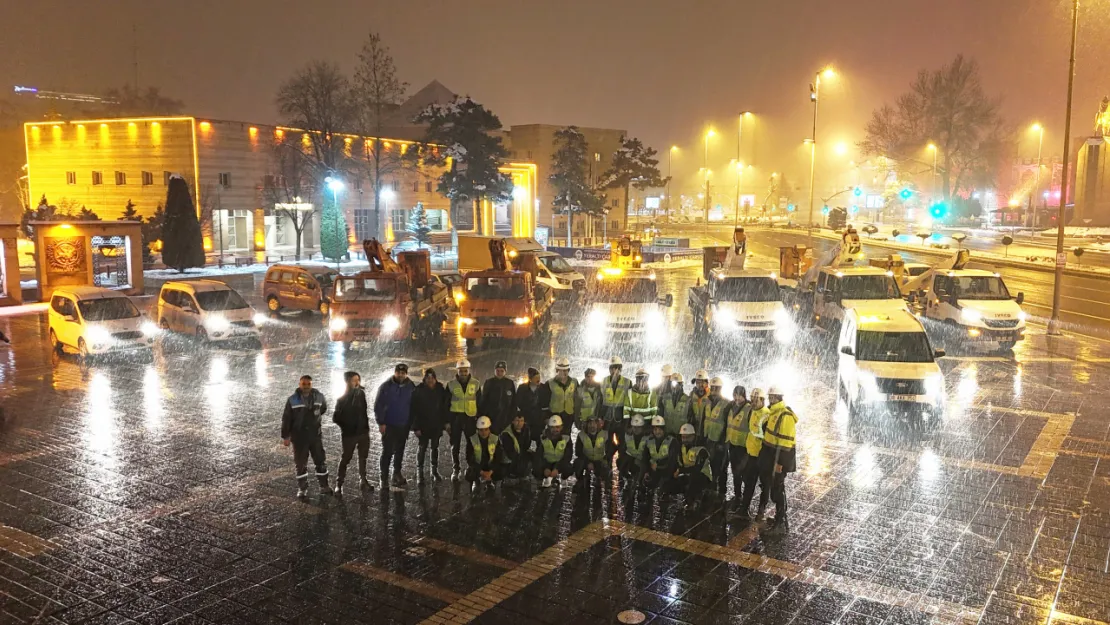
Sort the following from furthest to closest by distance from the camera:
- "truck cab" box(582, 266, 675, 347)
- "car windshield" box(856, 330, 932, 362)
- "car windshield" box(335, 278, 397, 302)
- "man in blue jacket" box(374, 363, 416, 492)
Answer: "car windshield" box(335, 278, 397, 302) < "truck cab" box(582, 266, 675, 347) < "car windshield" box(856, 330, 932, 362) < "man in blue jacket" box(374, 363, 416, 492)

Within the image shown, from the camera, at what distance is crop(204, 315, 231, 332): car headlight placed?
22188mm

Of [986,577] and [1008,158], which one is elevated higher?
[1008,158]

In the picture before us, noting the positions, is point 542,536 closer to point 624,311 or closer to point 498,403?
point 498,403

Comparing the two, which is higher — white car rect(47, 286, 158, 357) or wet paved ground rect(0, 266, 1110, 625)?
white car rect(47, 286, 158, 357)

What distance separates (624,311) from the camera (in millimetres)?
22203

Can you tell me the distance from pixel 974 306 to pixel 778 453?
13.5m

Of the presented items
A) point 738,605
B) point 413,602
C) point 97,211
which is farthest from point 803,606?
point 97,211

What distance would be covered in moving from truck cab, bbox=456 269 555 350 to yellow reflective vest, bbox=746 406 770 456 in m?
12.1

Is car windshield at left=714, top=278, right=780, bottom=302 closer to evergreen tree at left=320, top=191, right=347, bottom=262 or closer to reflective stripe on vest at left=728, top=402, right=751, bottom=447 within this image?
reflective stripe on vest at left=728, top=402, right=751, bottom=447

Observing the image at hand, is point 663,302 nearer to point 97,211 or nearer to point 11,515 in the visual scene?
point 11,515

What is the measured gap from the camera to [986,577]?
8.42 meters

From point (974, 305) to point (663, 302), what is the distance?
7814mm

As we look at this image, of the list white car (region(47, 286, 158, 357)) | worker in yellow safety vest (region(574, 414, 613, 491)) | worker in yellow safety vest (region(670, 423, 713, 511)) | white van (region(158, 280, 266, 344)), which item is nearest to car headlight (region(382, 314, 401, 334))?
white van (region(158, 280, 266, 344))

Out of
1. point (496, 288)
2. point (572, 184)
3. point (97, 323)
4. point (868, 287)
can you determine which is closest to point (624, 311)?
point (496, 288)
